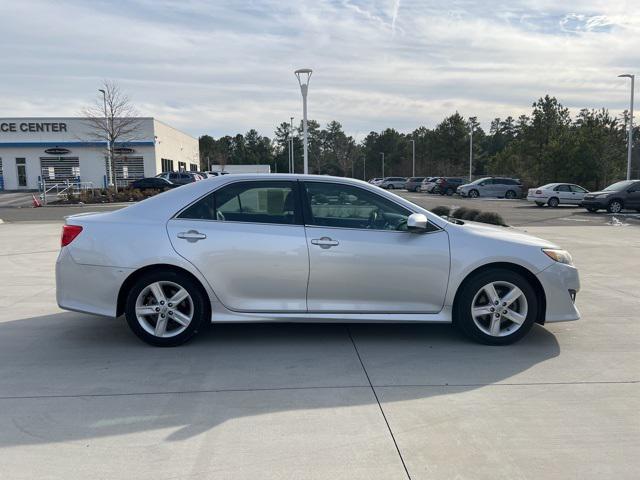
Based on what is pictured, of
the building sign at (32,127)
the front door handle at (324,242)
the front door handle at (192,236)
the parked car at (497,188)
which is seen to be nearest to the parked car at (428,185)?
the parked car at (497,188)

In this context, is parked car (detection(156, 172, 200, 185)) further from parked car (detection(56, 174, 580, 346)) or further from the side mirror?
the side mirror

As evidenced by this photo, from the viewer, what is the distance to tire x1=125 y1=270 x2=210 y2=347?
5.02 meters

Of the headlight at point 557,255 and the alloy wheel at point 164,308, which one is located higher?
the headlight at point 557,255

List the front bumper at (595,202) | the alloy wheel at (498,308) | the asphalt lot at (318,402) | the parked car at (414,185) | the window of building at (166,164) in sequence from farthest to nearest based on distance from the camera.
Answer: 1. the parked car at (414,185)
2. the window of building at (166,164)
3. the front bumper at (595,202)
4. the alloy wheel at (498,308)
5. the asphalt lot at (318,402)

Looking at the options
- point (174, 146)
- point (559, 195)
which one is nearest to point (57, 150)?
point (174, 146)

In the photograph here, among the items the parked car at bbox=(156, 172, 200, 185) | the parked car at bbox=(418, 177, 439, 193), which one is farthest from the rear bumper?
the parked car at bbox=(418, 177, 439, 193)

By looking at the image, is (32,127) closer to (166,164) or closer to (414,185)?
(166,164)

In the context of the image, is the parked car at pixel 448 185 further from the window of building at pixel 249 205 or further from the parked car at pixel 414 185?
the window of building at pixel 249 205

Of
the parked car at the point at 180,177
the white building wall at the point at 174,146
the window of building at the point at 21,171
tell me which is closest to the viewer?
the parked car at the point at 180,177

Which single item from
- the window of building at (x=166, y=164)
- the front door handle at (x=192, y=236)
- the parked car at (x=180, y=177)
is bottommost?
the front door handle at (x=192, y=236)

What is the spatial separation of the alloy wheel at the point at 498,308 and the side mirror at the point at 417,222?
856mm

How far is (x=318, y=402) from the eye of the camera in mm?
3959

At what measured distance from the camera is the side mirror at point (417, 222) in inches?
194

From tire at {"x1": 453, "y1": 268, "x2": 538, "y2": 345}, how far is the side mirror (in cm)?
73
